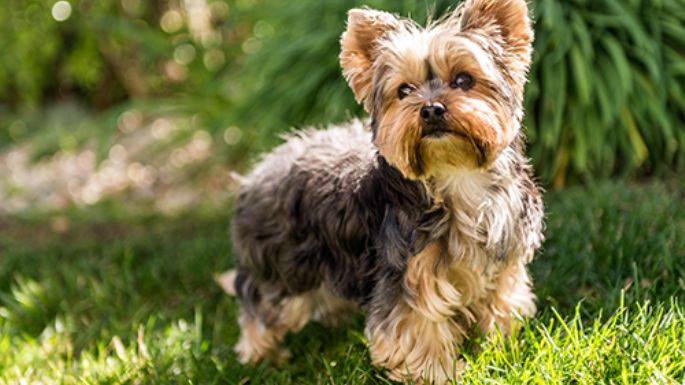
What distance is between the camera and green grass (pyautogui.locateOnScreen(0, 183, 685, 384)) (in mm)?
2980

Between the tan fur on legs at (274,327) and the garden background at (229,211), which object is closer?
the garden background at (229,211)

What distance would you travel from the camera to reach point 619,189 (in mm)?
4930

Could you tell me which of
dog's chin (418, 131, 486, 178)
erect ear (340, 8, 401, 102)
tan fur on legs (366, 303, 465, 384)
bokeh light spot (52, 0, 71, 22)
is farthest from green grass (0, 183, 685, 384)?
bokeh light spot (52, 0, 71, 22)

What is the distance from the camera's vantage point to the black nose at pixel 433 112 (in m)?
2.75

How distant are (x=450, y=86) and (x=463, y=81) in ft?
0.16

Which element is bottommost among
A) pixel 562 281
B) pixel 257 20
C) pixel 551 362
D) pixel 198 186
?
pixel 198 186

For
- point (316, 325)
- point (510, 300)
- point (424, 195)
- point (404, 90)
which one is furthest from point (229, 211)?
point (404, 90)

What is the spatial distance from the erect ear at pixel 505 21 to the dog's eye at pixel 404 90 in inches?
11.4

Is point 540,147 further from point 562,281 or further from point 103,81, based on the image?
point 103,81

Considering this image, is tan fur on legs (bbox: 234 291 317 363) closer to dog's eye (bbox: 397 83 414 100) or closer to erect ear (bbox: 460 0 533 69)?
dog's eye (bbox: 397 83 414 100)

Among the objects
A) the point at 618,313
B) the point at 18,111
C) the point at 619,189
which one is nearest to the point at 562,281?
the point at 618,313

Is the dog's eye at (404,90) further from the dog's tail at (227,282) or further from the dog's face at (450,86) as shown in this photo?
the dog's tail at (227,282)

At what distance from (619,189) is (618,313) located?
2.03 metres

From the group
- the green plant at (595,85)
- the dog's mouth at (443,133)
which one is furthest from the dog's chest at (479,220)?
the green plant at (595,85)
